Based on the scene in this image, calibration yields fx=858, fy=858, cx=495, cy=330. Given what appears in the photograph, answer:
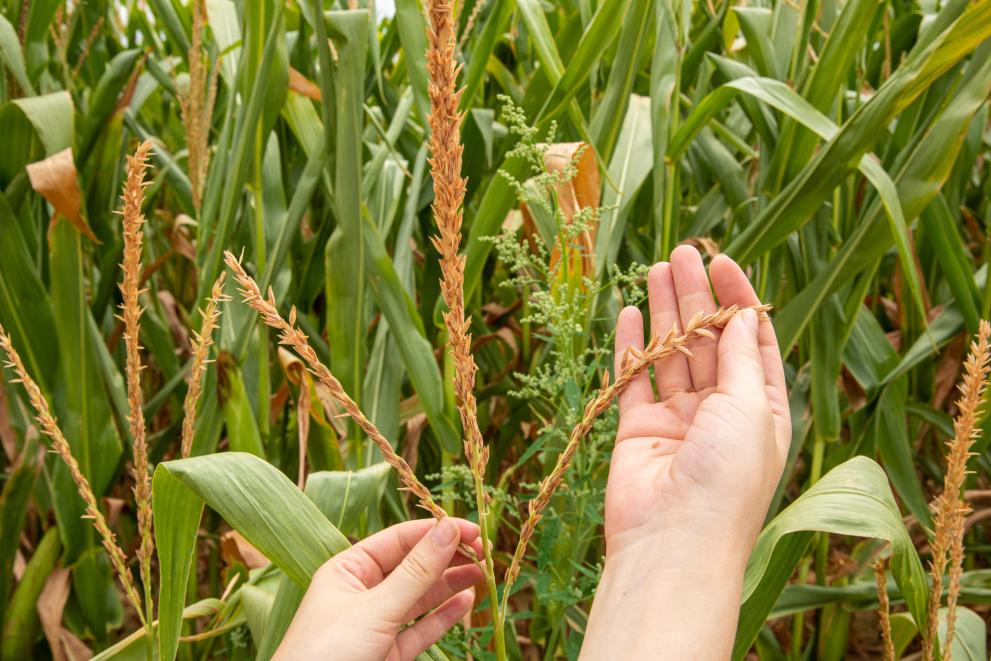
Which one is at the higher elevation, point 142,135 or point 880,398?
point 142,135

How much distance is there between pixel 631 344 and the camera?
845 mm

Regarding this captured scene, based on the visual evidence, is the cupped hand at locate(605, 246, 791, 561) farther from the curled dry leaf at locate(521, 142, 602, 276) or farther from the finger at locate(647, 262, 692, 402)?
the curled dry leaf at locate(521, 142, 602, 276)

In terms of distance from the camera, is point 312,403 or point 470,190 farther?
point 470,190

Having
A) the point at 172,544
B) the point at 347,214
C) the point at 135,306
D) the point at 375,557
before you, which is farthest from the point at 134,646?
the point at 347,214

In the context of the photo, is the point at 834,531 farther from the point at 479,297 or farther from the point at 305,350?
the point at 479,297

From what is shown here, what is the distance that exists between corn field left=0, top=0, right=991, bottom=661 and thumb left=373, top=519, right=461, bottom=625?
116 millimetres

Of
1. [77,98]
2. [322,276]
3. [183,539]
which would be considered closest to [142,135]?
[77,98]

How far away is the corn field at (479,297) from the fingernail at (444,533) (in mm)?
128

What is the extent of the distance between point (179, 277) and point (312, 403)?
3.17ft

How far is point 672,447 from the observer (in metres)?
0.83

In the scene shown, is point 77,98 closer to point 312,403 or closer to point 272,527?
point 312,403

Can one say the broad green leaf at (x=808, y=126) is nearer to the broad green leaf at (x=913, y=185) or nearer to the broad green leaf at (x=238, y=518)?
the broad green leaf at (x=913, y=185)

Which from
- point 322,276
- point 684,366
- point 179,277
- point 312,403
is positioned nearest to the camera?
point 684,366

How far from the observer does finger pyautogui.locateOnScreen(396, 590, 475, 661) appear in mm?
778
